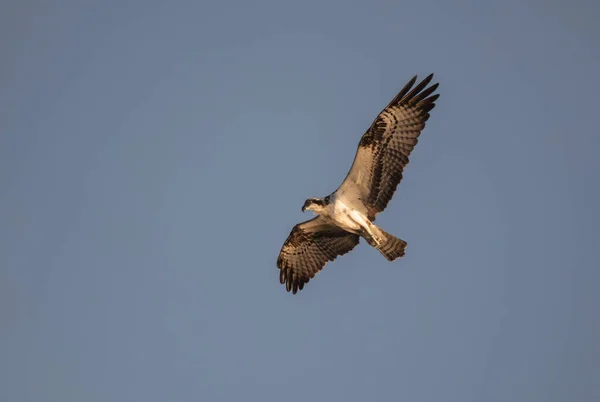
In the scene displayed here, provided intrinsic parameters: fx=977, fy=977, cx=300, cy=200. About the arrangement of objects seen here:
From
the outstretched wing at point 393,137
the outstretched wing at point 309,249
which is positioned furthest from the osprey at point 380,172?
the outstretched wing at point 309,249

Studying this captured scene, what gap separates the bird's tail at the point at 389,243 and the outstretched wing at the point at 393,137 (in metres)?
0.91

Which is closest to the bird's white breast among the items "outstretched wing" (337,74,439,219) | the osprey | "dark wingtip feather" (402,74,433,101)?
the osprey

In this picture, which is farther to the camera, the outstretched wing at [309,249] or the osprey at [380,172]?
the outstretched wing at [309,249]

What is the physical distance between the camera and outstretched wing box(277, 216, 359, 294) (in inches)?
735

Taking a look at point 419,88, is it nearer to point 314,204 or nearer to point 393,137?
point 393,137

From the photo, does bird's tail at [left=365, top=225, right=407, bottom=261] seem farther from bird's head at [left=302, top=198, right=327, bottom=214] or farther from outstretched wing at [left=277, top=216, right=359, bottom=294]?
outstretched wing at [left=277, top=216, right=359, bottom=294]

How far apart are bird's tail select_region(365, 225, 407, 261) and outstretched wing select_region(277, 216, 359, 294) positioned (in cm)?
120

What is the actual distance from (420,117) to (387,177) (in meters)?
1.20

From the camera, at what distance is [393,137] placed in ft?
56.3

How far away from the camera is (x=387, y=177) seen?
680 inches

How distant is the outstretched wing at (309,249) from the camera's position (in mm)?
18672

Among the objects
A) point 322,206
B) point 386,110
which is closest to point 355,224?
point 322,206

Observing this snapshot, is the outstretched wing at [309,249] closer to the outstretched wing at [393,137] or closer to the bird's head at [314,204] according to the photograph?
the bird's head at [314,204]

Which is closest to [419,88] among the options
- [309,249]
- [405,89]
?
[405,89]
